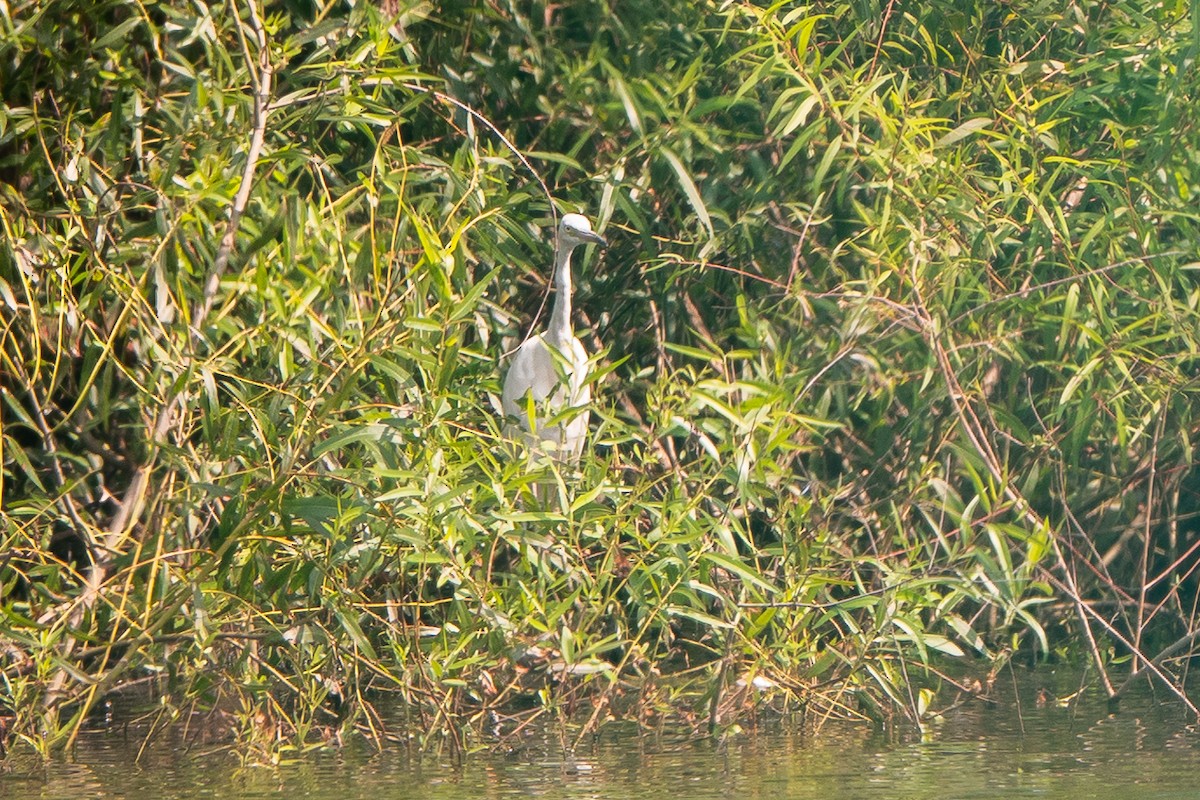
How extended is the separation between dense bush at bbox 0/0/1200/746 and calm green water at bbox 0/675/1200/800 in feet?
0.42

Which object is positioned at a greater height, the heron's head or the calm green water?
the heron's head

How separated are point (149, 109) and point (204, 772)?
1.68 metres

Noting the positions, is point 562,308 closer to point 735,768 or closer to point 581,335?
point 581,335

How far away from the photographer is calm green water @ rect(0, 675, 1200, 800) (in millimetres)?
3650

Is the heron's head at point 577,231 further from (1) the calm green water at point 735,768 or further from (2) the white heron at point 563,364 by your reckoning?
(1) the calm green water at point 735,768

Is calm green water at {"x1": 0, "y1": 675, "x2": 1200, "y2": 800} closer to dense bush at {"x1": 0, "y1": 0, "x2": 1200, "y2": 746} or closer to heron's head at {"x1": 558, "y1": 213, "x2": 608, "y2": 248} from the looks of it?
dense bush at {"x1": 0, "y1": 0, "x2": 1200, "y2": 746}

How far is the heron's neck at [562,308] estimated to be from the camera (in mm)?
5087

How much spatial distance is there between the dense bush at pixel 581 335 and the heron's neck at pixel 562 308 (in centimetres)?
15

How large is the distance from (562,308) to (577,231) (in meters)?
0.34

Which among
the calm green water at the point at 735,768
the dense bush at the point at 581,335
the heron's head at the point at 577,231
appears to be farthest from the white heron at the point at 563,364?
the calm green water at the point at 735,768

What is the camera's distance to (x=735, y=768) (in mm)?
3934

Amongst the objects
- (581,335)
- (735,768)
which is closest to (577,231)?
(581,335)

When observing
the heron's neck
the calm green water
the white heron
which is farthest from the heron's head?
the calm green water

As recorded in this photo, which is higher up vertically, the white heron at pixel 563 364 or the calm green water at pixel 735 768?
the white heron at pixel 563 364
